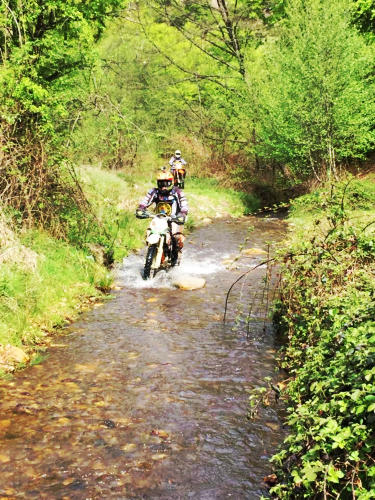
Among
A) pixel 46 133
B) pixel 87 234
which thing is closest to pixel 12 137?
pixel 46 133

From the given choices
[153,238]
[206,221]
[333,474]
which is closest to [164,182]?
[153,238]

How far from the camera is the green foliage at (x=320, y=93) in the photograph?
17.6 metres

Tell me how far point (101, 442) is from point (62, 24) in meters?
8.71

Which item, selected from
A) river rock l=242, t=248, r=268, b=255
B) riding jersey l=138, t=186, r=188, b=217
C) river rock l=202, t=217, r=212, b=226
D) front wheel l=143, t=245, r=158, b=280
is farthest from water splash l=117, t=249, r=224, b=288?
river rock l=202, t=217, r=212, b=226

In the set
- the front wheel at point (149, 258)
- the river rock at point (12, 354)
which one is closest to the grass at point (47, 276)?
the river rock at point (12, 354)

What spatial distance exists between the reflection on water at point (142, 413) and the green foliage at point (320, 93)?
11770 mm

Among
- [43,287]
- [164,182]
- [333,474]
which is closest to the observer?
[333,474]

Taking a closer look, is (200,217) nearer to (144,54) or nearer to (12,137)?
(12,137)

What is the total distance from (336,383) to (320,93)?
1649 centimetres

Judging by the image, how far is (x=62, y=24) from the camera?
988cm

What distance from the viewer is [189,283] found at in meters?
10.1

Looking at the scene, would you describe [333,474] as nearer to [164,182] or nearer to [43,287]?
[43,287]

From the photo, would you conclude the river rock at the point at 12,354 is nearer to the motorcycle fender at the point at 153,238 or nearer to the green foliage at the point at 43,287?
the green foliage at the point at 43,287

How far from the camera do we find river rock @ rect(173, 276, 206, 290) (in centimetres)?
1000
